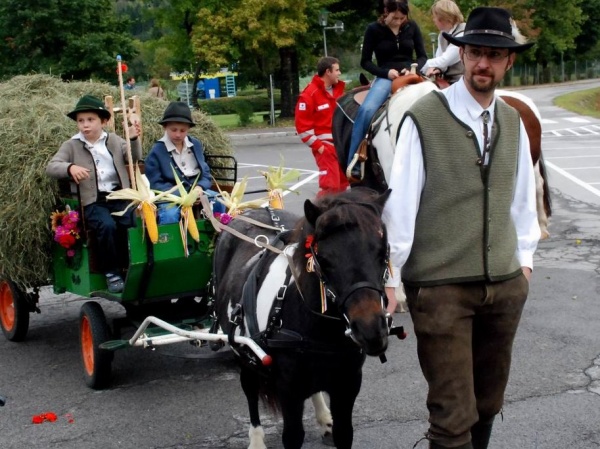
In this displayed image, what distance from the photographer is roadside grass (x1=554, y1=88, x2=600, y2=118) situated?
3661 centimetres

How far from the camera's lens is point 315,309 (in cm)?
397

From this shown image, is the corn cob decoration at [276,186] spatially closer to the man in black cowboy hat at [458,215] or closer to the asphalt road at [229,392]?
the asphalt road at [229,392]

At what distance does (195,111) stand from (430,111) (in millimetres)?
4751

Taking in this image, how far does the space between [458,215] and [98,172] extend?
12.0 ft

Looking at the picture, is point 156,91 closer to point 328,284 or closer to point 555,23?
point 328,284

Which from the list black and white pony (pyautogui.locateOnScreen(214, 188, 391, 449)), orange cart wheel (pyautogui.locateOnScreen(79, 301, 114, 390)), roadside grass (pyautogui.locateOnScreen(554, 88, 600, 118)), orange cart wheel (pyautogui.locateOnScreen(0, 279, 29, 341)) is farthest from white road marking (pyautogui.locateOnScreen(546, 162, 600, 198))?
roadside grass (pyautogui.locateOnScreen(554, 88, 600, 118))

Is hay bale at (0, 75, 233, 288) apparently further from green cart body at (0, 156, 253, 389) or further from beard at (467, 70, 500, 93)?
beard at (467, 70, 500, 93)

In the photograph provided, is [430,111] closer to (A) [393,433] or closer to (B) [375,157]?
(A) [393,433]

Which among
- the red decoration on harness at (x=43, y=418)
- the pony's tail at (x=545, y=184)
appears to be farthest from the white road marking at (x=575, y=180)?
the red decoration on harness at (x=43, y=418)

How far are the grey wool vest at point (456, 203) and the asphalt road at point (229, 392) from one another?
1.80m

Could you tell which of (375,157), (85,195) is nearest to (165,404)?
(85,195)

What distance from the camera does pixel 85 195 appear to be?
642cm

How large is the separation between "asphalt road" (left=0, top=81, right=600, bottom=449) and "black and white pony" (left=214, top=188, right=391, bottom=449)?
55 centimetres

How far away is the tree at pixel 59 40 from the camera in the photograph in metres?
34.7
